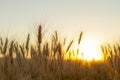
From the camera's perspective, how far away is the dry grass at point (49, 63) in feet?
13.7

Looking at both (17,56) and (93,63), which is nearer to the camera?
(17,56)

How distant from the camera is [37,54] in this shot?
519 centimetres

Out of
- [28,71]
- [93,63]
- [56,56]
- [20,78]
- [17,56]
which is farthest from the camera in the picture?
[93,63]

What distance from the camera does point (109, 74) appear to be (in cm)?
481

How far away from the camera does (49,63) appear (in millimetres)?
5168

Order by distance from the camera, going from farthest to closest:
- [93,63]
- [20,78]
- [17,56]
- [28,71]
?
[93,63] < [28,71] < [17,56] < [20,78]

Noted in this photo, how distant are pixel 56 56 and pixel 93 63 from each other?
157cm

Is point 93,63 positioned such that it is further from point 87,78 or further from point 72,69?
point 87,78

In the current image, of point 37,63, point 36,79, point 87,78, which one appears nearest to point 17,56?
point 36,79

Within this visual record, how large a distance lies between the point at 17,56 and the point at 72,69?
5.03 feet

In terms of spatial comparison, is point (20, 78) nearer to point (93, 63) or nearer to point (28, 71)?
point (28, 71)

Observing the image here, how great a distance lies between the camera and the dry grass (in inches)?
164

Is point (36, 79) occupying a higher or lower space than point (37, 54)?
lower

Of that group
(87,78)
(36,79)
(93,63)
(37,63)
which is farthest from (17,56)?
(93,63)
